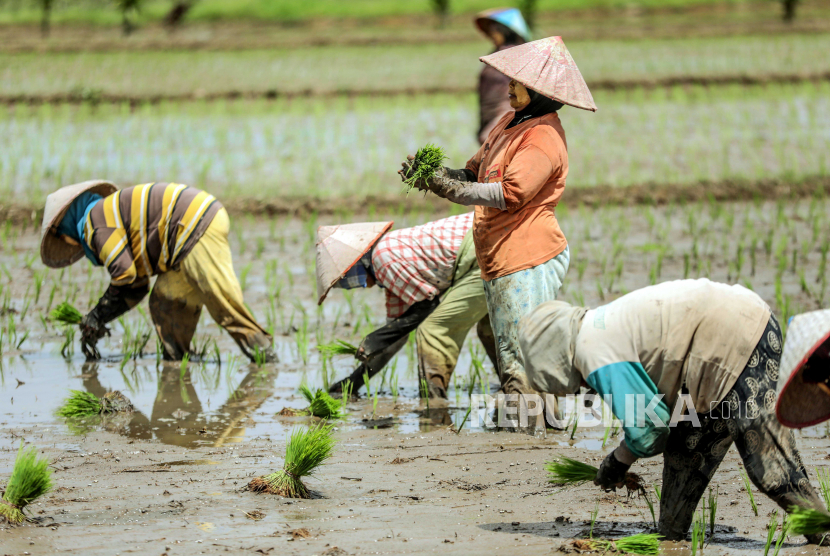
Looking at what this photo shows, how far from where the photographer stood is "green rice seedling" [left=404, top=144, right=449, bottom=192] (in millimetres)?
3564

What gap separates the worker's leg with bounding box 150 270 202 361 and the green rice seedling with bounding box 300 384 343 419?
1271mm

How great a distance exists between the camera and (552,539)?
9.91 feet

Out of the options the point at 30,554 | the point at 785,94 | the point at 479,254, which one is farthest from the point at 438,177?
the point at 785,94

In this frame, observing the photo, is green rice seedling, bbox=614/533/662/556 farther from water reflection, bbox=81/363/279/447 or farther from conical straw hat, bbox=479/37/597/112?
water reflection, bbox=81/363/279/447

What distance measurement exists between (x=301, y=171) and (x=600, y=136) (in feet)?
12.2

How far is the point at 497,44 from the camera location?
625 centimetres

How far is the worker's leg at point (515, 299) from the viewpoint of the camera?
384 centimetres

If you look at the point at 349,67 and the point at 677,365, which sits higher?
the point at 349,67

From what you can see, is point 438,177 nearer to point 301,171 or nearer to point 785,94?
point 301,171

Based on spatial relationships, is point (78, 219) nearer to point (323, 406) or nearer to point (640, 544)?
point (323, 406)

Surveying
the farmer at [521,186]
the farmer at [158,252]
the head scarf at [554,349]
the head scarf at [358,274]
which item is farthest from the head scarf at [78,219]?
the head scarf at [554,349]

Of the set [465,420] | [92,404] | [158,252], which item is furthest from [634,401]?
[158,252]

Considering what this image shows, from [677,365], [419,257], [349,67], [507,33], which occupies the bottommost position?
[677,365]

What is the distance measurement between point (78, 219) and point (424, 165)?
8.28 ft
